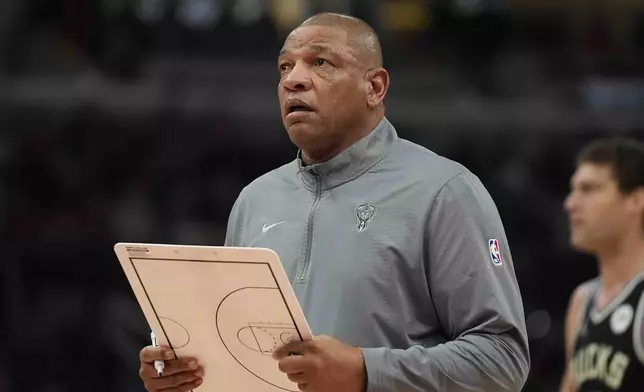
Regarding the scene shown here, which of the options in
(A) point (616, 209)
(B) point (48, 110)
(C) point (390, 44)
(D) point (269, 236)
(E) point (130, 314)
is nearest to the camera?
(D) point (269, 236)

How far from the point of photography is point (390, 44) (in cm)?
707

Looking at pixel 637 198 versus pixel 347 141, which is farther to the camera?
pixel 637 198

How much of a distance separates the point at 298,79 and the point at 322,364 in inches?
26.1

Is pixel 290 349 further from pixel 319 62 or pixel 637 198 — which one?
pixel 637 198

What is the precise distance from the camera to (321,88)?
2.27 metres

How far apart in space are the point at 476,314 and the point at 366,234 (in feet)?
0.93

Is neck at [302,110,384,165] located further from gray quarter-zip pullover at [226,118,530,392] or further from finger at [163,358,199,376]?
finger at [163,358,199,376]

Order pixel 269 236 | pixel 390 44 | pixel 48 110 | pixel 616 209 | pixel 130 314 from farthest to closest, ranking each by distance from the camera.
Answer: pixel 390 44 → pixel 48 110 → pixel 130 314 → pixel 616 209 → pixel 269 236

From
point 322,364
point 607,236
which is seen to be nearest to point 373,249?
point 322,364

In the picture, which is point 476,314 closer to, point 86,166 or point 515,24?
point 86,166

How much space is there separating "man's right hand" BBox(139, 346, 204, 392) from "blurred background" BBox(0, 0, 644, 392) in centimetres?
386

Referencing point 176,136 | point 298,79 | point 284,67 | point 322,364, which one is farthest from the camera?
point 176,136

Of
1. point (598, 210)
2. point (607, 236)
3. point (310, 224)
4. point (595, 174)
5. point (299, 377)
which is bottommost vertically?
point (607, 236)

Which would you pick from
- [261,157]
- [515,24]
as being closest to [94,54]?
[261,157]
